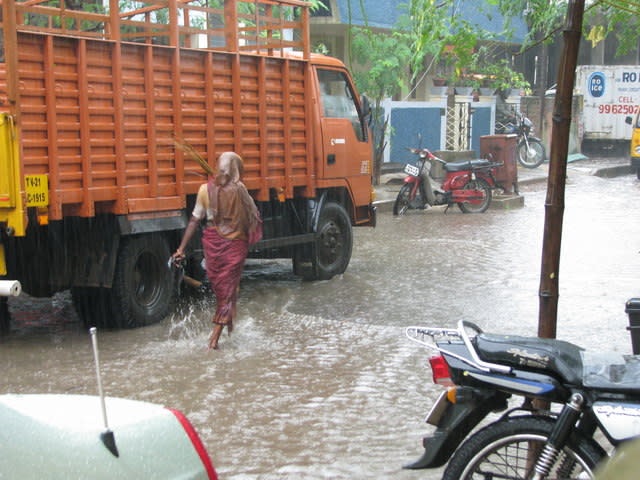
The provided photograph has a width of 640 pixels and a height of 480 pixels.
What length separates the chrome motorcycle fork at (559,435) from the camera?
3.36 m

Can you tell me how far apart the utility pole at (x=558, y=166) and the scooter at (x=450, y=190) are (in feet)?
42.0

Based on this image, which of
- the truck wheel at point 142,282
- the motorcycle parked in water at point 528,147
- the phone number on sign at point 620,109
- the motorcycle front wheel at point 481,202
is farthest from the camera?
the phone number on sign at point 620,109

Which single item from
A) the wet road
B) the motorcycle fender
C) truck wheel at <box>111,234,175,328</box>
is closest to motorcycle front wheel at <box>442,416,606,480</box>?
the motorcycle fender

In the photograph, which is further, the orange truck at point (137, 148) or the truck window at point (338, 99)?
the truck window at point (338, 99)

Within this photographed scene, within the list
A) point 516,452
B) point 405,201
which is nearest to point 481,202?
point 405,201

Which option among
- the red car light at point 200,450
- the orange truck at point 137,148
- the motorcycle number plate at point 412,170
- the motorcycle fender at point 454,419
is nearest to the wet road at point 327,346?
the orange truck at point 137,148

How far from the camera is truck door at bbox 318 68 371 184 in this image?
1081 centimetres

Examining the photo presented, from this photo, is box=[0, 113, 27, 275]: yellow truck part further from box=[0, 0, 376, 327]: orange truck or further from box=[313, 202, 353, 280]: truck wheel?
box=[313, 202, 353, 280]: truck wheel

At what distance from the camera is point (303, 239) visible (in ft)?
34.9

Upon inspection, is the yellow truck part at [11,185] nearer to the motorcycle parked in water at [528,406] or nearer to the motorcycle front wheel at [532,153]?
the motorcycle parked in water at [528,406]

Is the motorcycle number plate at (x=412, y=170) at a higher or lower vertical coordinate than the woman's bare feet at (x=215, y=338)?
higher

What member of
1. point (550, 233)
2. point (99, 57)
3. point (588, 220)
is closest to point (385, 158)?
point (588, 220)

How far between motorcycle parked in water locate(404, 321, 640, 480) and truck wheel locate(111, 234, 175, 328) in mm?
4938

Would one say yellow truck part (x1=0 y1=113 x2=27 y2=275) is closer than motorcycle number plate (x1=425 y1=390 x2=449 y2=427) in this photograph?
No
